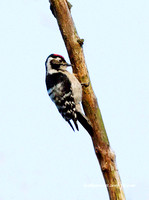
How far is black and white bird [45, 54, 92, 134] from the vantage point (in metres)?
5.19

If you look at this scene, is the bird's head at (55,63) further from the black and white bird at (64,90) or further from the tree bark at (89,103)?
the tree bark at (89,103)

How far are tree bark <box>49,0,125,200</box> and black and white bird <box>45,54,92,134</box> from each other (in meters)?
0.13

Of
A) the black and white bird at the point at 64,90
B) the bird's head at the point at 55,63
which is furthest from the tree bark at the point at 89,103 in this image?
the bird's head at the point at 55,63

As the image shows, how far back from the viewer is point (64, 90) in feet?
17.9

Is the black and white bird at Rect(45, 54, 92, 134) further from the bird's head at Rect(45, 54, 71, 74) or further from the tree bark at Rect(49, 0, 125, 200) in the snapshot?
the tree bark at Rect(49, 0, 125, 200)

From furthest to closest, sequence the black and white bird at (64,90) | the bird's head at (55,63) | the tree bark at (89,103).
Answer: the bird's head at (55,63)
the black and white bird at (64,90)
the tree bark at (89,103)

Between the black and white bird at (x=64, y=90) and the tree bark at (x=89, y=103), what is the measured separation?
0.13 meters

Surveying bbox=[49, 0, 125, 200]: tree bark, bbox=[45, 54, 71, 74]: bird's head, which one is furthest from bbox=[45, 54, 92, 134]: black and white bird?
bbox=[49, 0, 125, 200]: tree bark

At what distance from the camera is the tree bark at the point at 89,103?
4.38m

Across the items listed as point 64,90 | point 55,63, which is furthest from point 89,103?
point 55,63

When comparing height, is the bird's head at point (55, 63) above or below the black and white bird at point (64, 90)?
above

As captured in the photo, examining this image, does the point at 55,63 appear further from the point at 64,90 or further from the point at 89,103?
the point at 89,103

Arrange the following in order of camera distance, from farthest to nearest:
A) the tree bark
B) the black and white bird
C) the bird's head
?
the bird's head < the black and white bird < the tree bark

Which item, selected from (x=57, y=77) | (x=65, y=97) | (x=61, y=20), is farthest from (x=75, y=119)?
(x=61, y=20)
